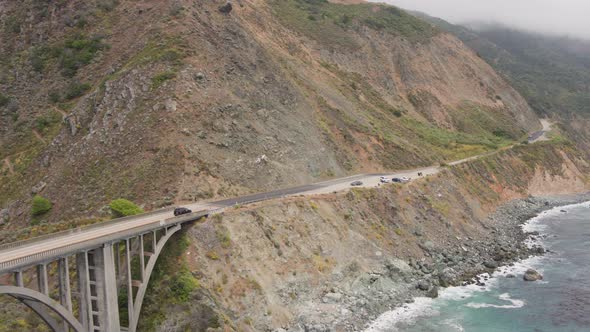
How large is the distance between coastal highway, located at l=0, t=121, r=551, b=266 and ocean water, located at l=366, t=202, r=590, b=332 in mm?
18350

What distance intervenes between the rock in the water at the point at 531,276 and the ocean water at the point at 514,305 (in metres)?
0.56

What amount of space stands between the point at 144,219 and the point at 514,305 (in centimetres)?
3535

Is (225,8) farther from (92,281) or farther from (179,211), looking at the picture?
(92,281)

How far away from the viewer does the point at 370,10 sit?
147000 millimetres

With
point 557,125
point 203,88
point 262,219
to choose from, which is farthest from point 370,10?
point 262,219

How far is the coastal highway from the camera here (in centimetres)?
2961

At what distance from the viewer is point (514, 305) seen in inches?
1810

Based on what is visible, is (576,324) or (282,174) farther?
(282,174)

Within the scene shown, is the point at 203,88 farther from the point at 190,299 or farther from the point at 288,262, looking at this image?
the point at 190,299

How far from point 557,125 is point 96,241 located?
16798cm

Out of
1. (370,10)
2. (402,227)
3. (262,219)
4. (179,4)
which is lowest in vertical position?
(402,227)

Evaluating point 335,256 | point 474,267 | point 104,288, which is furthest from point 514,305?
point 104,288

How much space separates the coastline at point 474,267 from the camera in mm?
44562

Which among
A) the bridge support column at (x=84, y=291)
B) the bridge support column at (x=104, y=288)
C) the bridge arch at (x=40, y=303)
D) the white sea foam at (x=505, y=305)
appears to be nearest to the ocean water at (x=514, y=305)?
the white sea foam at (x=505, y=305)
